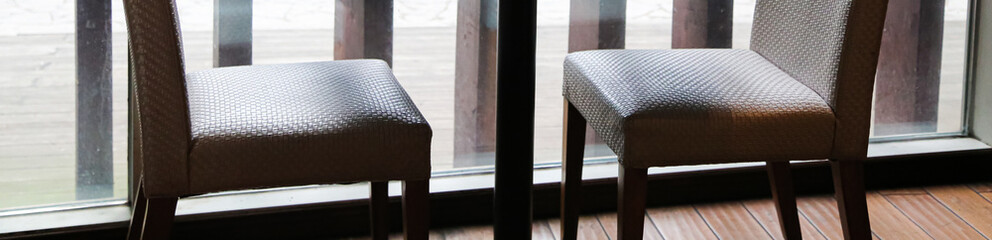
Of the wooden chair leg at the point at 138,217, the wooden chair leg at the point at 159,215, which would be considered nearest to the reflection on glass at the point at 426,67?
the wooden chair leg at the point at 138,217

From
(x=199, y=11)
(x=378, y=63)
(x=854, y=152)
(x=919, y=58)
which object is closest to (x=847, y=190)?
(x=854, y=152)

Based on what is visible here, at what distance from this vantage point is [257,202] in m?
2.17

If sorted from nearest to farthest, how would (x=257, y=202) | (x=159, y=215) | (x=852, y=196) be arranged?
(x=159, y=215) < (x=852, y=196) < (x=257, y=202)

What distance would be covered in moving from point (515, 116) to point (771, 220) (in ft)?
3.15

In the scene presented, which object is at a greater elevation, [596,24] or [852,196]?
[596,24]

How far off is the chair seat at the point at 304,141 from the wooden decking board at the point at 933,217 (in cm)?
126

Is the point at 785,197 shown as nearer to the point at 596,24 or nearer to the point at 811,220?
the point at 811,220

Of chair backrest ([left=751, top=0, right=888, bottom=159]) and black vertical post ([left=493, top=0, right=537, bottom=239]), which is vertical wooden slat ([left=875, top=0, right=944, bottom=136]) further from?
black vertical post ([left=493, top=0, right=537, bottom=239])

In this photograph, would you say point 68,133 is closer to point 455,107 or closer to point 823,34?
point 455,107

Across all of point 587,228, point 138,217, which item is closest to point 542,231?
point 587,228

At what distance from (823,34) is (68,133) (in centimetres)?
135

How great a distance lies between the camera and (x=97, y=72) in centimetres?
205

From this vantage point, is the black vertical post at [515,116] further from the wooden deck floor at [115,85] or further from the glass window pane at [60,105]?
the glass window pane at [60,105]

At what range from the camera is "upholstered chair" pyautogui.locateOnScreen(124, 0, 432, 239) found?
1.40m
